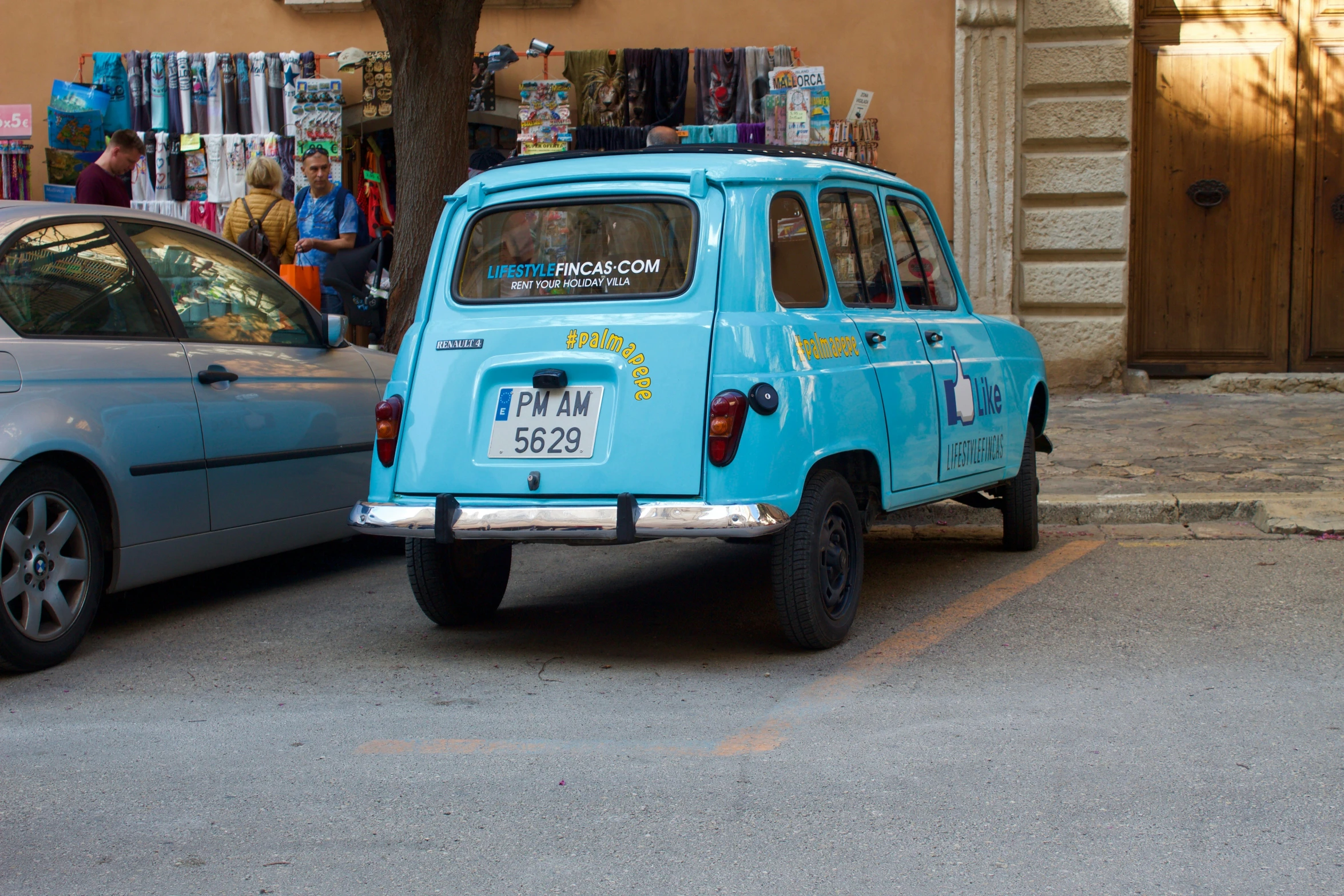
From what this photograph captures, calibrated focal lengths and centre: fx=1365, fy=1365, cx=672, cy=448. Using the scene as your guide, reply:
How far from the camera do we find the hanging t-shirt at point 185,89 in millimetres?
12242

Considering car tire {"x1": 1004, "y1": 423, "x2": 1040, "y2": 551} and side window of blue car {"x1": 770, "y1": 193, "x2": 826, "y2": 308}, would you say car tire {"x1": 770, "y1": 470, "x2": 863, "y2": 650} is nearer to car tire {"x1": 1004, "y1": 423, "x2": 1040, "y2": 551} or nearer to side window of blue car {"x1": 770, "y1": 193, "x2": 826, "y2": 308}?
side window of blue car {"x1": 770, "y1": 193, "x2": 826, "y2": 308}

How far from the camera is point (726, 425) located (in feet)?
14.2

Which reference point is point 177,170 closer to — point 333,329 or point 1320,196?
point 333,329

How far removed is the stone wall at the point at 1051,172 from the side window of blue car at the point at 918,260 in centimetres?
640

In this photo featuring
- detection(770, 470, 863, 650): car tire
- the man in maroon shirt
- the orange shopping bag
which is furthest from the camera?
the orange shopping bag

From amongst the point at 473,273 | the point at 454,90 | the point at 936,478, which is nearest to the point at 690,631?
the point at 936,478

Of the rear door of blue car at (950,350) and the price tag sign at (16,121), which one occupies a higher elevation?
the price tag sign at (16,121)

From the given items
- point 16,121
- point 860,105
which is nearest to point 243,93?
point 16,121

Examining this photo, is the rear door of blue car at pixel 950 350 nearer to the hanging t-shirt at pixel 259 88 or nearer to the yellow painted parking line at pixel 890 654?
the yellow painted parking line at pixel 890 654

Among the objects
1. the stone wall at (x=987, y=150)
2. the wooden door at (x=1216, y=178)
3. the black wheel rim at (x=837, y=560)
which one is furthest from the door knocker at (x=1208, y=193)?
the black wheel rim at (x=837, y=560)

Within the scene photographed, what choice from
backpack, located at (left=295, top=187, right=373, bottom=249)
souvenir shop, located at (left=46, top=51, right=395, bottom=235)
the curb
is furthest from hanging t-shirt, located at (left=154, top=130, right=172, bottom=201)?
the curb

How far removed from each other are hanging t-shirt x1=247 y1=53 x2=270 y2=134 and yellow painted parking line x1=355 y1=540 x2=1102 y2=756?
8929mm

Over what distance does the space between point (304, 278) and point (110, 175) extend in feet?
4.45

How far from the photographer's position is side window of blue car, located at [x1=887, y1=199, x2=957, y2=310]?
5.59 metres
